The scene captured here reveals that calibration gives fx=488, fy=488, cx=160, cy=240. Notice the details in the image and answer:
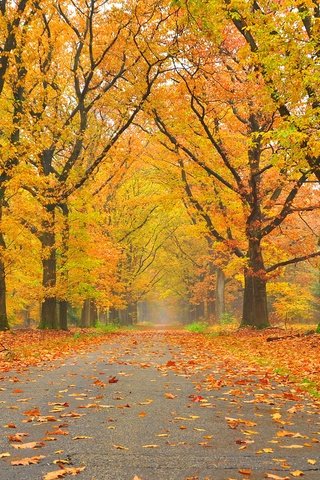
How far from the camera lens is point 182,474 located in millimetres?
3779

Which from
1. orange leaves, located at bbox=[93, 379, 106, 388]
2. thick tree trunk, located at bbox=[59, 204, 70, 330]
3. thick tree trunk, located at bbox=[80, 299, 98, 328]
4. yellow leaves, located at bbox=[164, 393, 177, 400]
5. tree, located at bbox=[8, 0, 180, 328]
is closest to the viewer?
yellow leaves, located at bbox=[164, 393, 177, 400]

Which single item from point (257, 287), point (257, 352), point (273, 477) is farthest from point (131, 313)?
point (273, 477)

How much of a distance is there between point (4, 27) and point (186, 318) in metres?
58.0

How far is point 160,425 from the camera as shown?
17.4 ft

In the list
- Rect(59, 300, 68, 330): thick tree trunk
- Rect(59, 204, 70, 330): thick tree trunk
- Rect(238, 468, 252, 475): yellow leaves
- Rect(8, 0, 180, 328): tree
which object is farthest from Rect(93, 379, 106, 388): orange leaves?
Rect(59, 300, 68, 330): thick tree trunk

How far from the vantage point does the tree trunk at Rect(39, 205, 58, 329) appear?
2056cm

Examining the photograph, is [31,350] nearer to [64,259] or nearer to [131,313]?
[64,259]

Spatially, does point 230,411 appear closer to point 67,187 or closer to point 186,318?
point 67,187

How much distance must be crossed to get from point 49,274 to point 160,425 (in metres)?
16.8

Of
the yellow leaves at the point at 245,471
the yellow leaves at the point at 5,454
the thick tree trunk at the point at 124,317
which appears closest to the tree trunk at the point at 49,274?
the yellow leaves at the point at 5,454

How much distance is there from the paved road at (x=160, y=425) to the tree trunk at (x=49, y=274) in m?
11.5

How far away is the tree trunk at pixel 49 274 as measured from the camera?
20.6m

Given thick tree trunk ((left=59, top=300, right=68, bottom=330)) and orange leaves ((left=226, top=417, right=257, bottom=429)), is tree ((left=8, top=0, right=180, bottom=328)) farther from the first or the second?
orange leaves ((left=226, top=417, right=257, bottom=429))

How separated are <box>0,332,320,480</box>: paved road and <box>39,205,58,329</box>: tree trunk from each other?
11470mm
